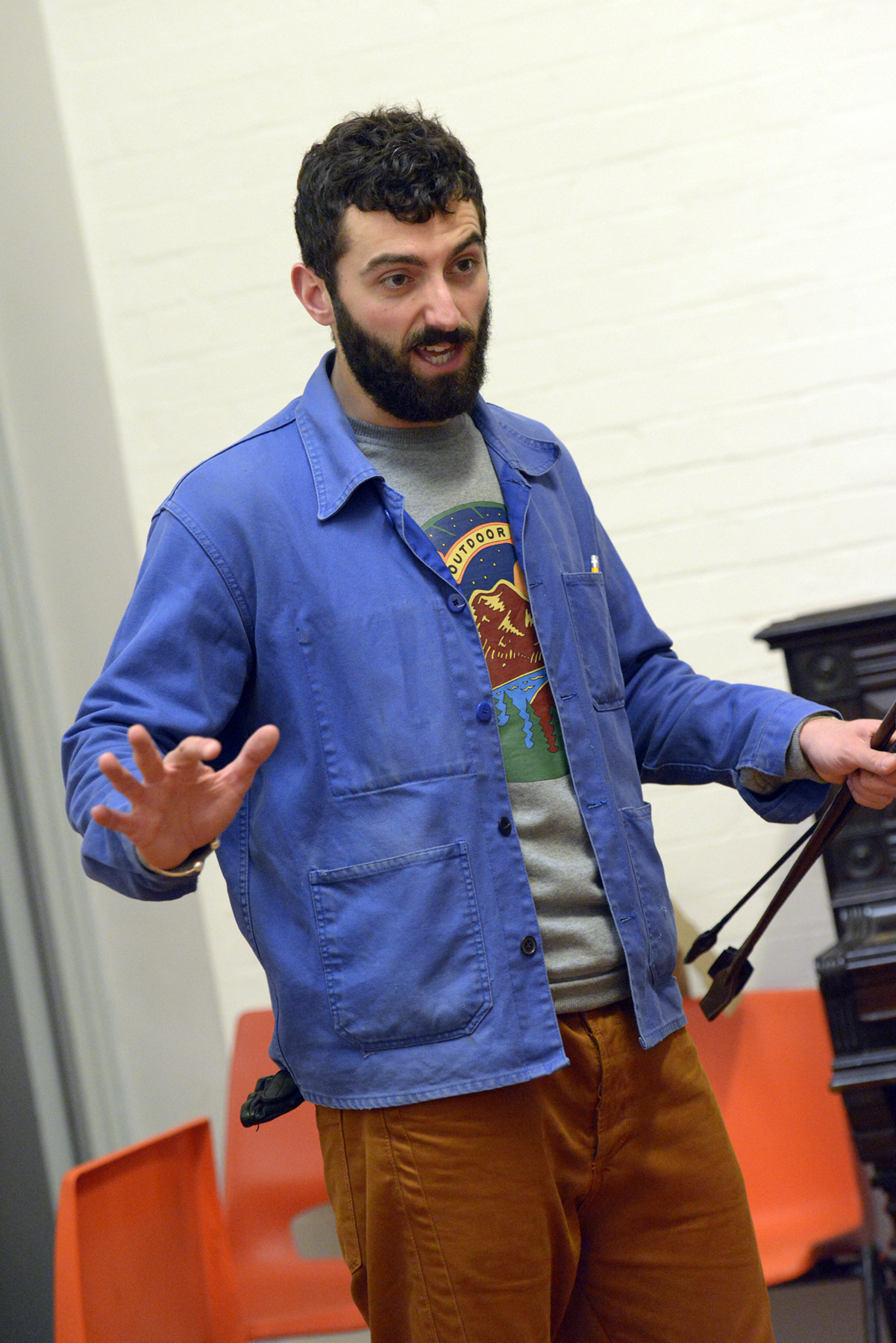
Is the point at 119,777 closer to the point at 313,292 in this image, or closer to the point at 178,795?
the point at 178,795

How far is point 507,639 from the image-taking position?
4.32 ft

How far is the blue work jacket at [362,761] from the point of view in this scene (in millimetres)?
1186

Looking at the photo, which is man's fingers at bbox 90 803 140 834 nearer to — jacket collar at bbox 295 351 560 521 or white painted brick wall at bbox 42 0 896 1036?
jacket collar at bbox 295 351 560 521

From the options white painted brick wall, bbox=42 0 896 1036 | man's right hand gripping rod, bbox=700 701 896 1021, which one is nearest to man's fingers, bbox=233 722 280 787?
man's right hand gripping rod, bbox=700 701 896 1021

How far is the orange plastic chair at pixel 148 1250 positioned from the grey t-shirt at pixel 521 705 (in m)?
0.74

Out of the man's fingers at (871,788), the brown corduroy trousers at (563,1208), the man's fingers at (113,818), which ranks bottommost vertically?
the brown corduroy trousers at (563,1208)

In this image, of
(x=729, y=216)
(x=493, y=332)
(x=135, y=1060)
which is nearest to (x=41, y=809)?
(x=135, y=1060)

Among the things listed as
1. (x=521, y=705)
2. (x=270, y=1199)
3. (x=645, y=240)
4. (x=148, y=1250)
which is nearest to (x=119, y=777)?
(x=521, y=705)

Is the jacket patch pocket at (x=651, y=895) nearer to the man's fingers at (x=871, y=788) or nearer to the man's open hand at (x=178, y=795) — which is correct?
the man's fingers at (x=871, y=788)

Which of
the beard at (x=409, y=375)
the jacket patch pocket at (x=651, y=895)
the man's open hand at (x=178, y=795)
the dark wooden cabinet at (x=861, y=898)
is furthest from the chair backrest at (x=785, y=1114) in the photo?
the man's open hand at (x=178, y=795)

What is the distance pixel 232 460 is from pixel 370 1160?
2.30ft

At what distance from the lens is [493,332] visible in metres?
2.51

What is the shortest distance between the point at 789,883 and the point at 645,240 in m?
1.56

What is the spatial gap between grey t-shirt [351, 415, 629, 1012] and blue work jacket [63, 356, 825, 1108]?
0.02 meters
